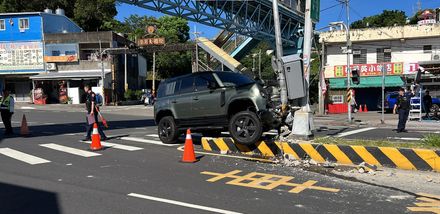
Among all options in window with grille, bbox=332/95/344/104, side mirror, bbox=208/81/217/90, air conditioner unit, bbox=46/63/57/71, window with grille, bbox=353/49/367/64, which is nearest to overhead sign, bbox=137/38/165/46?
air conditioner unit, bbox=46/63/57/71

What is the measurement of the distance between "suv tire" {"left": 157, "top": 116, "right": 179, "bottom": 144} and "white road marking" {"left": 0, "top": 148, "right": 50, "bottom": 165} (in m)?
3.80

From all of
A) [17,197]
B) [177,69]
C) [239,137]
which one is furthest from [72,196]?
[177,69]

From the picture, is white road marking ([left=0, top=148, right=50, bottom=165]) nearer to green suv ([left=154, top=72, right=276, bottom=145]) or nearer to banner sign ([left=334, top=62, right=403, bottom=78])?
green suv ([left=154, top=72, right=276, bottom=145])

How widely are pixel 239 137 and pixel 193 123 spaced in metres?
2.19

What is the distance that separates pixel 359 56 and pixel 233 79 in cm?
2887

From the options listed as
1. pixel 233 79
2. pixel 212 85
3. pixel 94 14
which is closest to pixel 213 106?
pixel 212 85

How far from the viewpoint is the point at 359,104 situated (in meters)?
38.7

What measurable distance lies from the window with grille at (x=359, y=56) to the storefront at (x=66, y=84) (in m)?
24.3

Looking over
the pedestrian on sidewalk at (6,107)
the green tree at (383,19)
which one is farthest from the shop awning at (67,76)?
the green tree at (383,19)

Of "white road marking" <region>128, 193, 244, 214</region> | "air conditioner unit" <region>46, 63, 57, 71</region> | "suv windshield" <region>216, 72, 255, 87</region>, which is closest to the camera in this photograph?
"white road marking" <region>128, 193, 244, 214</region>

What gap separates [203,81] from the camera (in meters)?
12.1

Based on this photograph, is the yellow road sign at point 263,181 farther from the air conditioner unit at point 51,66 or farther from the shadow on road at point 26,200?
the air conditioner unit at point 51,66

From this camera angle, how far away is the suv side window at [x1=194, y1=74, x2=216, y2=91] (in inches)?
465

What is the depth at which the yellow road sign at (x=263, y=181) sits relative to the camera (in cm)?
745
